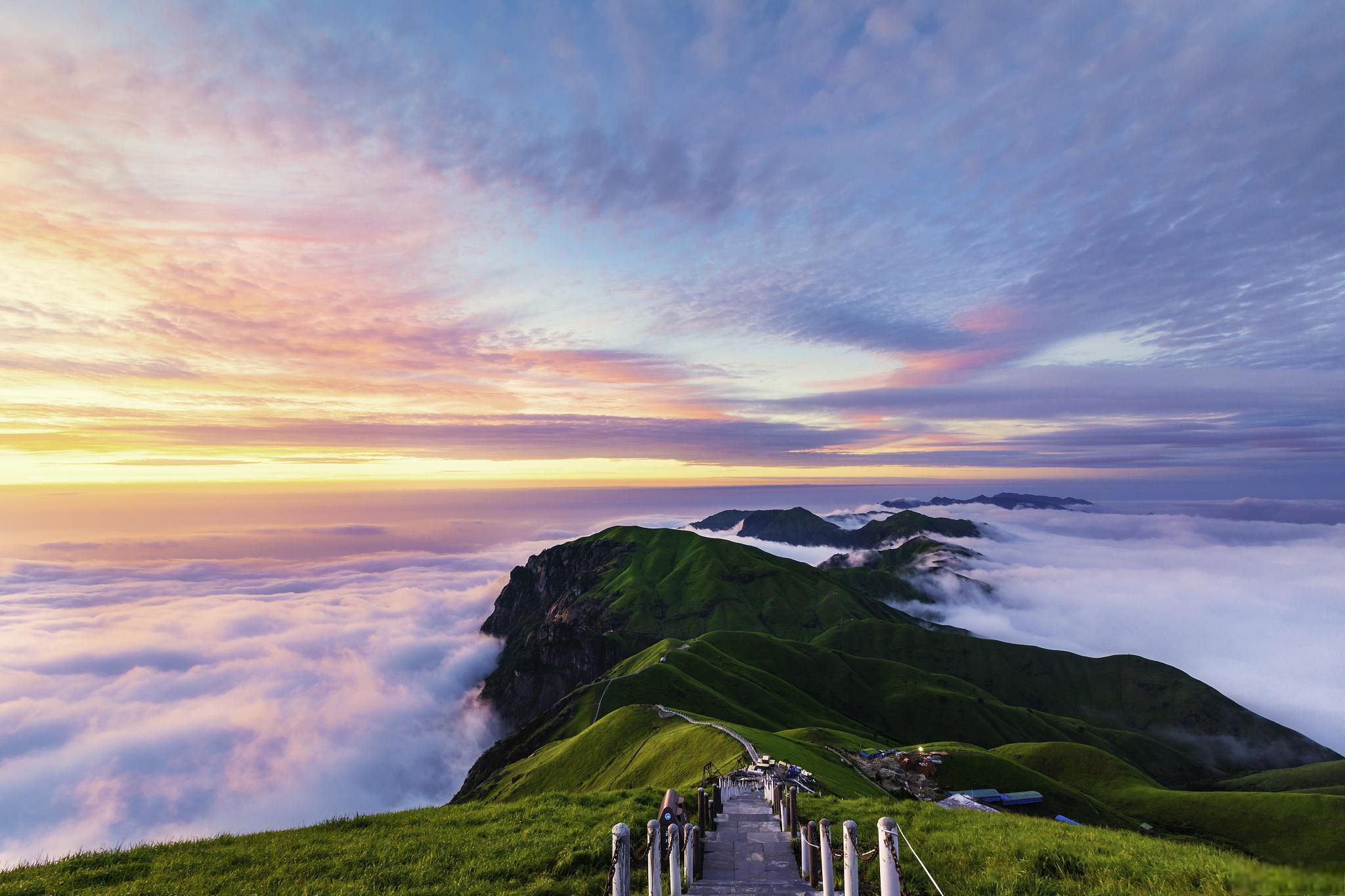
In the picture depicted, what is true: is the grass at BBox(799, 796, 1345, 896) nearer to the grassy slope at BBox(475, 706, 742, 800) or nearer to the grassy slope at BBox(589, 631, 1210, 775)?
the grassy slope at BBox(475, 706, 742, 800)

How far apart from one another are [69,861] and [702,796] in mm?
16956

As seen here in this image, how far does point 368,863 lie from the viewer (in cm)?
1454

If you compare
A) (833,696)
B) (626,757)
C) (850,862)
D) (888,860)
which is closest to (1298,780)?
(833,696)

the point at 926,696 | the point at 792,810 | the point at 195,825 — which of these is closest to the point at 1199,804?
the point at 926,696

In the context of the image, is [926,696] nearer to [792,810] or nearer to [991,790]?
[991,790]

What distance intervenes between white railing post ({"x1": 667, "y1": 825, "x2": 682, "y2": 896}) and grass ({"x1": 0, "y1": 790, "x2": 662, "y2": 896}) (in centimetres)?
229

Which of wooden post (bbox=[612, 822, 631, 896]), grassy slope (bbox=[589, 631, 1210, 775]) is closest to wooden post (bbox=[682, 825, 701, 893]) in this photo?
wooden post (bbox=[612, 822, 631, 896])

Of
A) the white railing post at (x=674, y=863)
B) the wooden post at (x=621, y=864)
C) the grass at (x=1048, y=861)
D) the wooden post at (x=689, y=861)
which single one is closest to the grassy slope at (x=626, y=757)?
the grass at (x=1048, y=861)

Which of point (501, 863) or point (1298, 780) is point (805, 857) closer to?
point (501, 863)

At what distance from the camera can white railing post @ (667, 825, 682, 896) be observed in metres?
11.6

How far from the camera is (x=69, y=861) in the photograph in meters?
14.6

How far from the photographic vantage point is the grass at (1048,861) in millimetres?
11836

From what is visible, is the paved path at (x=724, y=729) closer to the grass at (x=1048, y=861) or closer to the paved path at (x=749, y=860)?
the paved path at (x=749, y=860)

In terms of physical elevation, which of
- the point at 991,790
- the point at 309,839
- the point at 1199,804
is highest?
the point at 309,839
